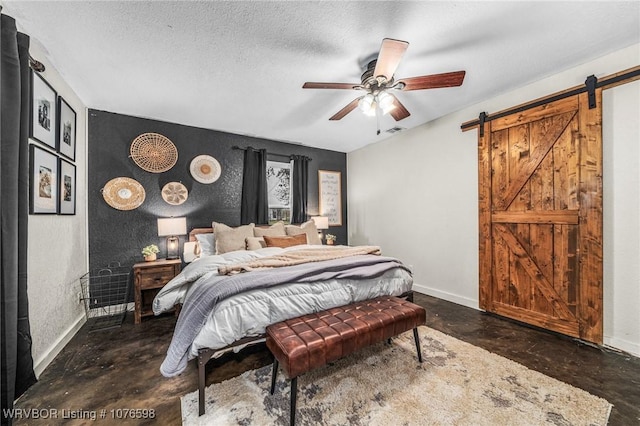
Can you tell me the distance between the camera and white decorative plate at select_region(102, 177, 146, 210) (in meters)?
3.03

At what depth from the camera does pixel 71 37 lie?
1799 mm

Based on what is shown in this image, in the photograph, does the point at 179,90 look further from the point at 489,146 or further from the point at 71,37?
the point at 489,146

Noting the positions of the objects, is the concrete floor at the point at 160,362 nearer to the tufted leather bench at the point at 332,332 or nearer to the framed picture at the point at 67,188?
the tufted leather bench at the point at 332,332

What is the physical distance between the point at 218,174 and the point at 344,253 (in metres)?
2.39

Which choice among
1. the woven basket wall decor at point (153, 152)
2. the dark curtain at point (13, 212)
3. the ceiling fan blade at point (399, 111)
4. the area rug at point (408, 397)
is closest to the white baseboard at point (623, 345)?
the area rug at point (408, 397)

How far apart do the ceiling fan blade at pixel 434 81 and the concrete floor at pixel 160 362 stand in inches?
90.2

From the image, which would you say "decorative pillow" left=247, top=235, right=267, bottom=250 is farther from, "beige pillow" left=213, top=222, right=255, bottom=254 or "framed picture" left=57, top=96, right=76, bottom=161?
"framed picture" left=57, top=96, right=76, bottom=161

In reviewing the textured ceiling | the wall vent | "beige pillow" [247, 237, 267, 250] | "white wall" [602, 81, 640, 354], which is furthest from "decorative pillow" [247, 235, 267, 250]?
"white wall" [602, 81, 640, 354]

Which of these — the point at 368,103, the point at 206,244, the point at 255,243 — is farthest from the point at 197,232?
the point at 368,103

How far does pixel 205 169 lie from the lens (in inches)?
143

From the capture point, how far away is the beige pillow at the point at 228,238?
316 cm

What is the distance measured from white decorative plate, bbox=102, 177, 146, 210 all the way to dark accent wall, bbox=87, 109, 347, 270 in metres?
0.06

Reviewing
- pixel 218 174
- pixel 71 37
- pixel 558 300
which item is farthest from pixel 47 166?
pixel 558 300

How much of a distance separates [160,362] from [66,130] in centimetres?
236
